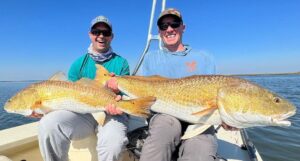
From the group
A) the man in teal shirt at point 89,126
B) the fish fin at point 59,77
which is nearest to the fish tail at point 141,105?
the man in teal shirt at point 89,126

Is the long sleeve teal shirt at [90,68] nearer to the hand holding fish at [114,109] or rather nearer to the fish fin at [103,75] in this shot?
the fish fin at [103,75]

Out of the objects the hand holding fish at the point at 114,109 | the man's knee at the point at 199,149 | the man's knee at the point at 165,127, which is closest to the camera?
the man's knee at the point at 199,149

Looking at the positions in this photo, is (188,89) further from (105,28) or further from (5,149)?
(5,149)

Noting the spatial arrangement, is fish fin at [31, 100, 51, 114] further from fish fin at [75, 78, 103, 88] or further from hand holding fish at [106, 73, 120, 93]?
hand holding fish at [106, 73, 120, 93]

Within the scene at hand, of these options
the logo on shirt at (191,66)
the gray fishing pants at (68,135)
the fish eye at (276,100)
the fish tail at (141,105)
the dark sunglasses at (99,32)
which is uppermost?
the dark sunglasses at (99,32)

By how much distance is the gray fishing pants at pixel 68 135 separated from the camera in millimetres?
3723

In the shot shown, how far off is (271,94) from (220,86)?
567mm

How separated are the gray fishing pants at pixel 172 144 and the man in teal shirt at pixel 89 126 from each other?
0.47 metres

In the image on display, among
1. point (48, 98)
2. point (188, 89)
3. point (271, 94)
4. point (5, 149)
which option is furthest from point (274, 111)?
point (5, 149)

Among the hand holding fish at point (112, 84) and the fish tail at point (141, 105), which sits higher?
the hand holding fish at point (112, 84)

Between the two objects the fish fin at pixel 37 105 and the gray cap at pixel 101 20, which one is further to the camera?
the gray cap at pixel 101 20

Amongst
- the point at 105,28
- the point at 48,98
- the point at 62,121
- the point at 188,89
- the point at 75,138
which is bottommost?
the point at 75,138

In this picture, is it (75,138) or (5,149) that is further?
(5,149)

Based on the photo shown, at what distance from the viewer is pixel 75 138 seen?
4.09 meters
